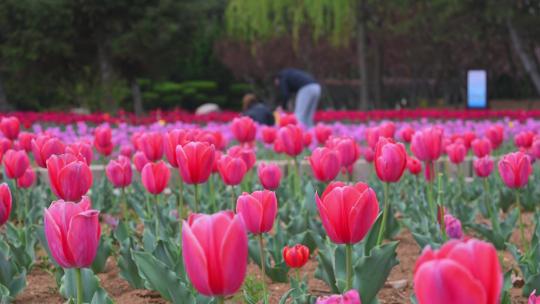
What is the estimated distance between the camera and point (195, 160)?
98.3 inches

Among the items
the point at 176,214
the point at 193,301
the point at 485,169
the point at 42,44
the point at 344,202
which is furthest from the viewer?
the point at 42,44

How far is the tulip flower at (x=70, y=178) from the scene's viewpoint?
8.23 feet

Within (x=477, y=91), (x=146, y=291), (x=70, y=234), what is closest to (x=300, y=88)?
(x=477, y=91)

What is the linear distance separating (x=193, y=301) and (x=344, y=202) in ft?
1.96

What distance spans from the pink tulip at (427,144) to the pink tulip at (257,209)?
1125mm

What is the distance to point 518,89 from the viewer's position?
3591 centimetres

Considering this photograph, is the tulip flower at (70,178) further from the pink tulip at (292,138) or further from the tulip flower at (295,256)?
the pink tulip at (292,138)

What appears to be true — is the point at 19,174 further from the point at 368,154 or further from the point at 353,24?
the point at 353,24

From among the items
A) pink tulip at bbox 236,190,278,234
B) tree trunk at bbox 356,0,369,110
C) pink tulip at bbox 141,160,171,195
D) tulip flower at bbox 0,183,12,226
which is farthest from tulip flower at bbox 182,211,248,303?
tree trunk at bbox 356,0,369,110

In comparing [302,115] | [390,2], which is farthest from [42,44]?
[302,115]

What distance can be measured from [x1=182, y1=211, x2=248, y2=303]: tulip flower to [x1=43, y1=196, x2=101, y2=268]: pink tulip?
1.44 ft

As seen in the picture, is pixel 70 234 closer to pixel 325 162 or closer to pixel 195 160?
pixel 195 160

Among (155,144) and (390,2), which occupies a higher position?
(390,2)

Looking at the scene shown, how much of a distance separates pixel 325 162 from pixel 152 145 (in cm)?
93
